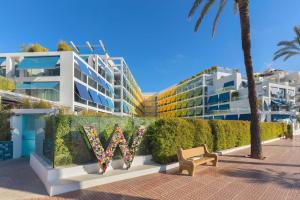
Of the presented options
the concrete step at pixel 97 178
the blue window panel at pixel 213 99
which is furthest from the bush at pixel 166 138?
the blue window panel at pixel 213 99

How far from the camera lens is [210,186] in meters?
7.03

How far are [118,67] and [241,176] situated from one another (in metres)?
51.2

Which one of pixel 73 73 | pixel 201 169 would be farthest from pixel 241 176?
pixel 73 73

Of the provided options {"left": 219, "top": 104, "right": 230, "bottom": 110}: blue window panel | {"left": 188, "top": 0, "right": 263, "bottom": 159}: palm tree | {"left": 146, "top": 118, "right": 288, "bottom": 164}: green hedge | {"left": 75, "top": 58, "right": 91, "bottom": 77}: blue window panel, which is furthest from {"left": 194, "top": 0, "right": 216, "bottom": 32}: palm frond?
{"left": 219, "top": 104, "right": 230, "bottom": 110}: blue window panel

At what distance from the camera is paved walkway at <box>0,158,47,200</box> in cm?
620

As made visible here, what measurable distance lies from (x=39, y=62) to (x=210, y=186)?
27034 mm

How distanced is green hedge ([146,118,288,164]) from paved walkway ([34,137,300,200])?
3.56ft

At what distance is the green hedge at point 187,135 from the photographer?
31.6 feet

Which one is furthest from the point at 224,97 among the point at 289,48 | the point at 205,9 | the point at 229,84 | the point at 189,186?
the point at 189,186

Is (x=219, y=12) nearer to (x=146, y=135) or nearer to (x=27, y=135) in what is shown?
(x=146, y=135)

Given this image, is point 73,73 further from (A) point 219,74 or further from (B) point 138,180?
(A) point 219,74

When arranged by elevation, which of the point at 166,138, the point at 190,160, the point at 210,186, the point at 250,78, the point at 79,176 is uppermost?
the point at 250,78

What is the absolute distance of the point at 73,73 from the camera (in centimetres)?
2834

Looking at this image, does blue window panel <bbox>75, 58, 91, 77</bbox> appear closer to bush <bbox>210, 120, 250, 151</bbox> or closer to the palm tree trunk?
bush <bbox>210, 120, 250, 151</bbox>
